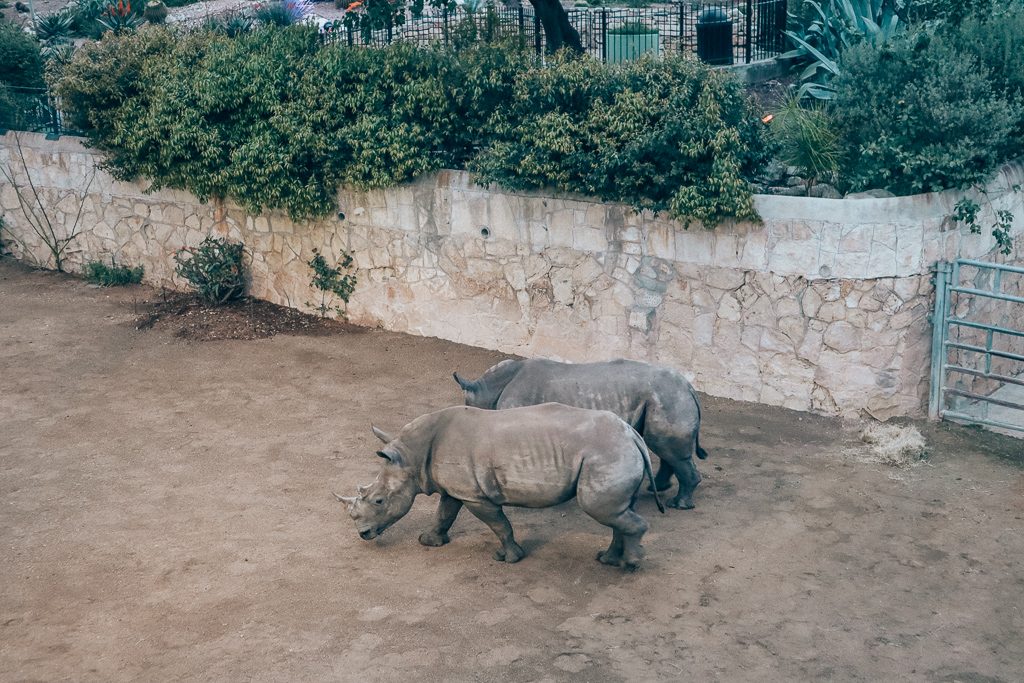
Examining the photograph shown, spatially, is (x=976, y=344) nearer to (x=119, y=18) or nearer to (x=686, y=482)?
(x=686, y=482)

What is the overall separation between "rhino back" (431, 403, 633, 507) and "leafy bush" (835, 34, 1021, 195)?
175 inches

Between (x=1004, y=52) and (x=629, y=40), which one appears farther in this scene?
(x=629, y=40)

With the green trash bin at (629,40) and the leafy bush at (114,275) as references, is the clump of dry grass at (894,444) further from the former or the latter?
the leafy bush at (114,275)

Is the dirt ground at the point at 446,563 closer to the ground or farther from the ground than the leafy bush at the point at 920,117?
closer to the ground

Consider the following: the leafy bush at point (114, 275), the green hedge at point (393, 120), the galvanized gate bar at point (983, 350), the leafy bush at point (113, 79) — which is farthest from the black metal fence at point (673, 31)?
the galvanized gate bar at point (983, 350)

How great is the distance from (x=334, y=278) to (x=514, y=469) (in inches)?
255

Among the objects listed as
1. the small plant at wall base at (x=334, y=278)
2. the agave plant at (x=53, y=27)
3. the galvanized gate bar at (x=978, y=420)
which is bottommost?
the galvanized gate bar at (x=978, y=420)

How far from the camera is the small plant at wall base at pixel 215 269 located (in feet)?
46.3

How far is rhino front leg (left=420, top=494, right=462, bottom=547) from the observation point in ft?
27.3

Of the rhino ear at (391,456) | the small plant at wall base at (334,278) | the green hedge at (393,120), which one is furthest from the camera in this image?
the small plant at wall base at (334,278)

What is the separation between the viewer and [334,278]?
1368cm

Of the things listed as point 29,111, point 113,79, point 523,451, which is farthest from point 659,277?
point 29,111

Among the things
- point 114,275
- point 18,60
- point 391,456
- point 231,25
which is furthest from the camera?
point 231,25

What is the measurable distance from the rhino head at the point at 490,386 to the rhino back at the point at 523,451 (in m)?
0.92
